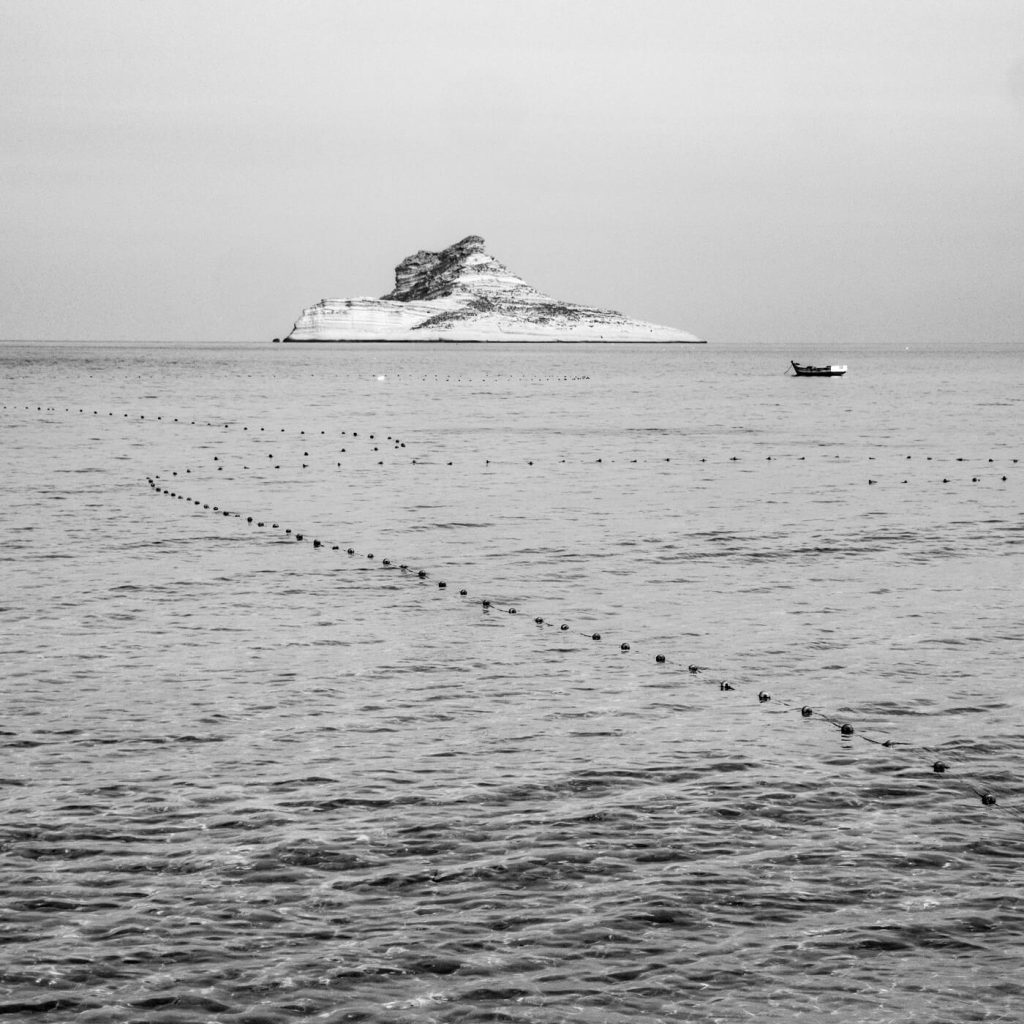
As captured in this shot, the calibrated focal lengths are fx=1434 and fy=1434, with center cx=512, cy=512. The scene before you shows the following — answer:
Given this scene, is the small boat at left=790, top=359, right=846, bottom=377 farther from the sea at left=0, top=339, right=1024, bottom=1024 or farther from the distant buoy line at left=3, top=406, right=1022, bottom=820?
the sea at left=0, top=339, right=1024, bottom=1024

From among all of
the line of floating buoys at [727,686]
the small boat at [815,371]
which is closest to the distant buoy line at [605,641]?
the line of floating buoys at [727,686]

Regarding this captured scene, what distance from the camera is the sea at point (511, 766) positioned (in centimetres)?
1156

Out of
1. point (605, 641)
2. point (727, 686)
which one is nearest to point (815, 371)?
point (605, 641)

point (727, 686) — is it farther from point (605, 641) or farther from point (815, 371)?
point (815, 371)

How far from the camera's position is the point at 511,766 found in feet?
54.4

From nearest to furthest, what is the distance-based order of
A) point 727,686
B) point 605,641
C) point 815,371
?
1. point 727,686
2. point 605,641
3. point 815,371

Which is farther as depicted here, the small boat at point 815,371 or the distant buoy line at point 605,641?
the small boat at point 815,371

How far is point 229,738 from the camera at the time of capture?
17641 millimetres

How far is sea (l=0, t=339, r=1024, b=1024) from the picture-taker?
11.6 meters

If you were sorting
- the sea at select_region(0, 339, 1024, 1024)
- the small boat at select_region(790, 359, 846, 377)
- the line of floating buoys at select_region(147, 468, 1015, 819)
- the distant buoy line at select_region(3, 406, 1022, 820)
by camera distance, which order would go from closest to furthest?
the sea at select_region(0, 339, 1024, 1024) < the line of floating buoys at select_region(147, 468, 1015, 819) < the distant buoy line at select_region(3, 406, 1022, 820) < the small boat at select_region(790, 359, 846, 377)

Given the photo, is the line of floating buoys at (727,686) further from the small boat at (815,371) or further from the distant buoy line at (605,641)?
the small boat at (815,371)

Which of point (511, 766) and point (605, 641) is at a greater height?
point (605, 641)

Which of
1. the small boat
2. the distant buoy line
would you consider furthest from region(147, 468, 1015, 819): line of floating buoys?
the small boat

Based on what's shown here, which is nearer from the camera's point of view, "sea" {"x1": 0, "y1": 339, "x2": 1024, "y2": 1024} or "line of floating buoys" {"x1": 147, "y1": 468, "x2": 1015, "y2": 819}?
"sea" {"x1": 0, "y1": 339, "x2": 1024, "y2": 1024}
